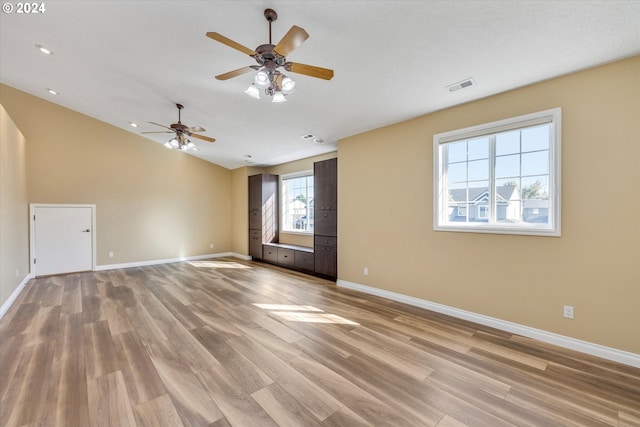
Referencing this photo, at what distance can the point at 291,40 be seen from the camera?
1.94m

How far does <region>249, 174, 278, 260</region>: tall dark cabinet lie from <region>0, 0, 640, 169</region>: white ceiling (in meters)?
2.50

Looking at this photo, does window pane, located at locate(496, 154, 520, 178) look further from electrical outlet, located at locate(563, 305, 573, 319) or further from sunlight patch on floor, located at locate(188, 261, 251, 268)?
sunlight patch on floor, located at locate(188, 261, 251, 268)

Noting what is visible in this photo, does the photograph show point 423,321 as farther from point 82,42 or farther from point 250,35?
point 82,42

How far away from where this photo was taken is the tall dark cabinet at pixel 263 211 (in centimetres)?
713

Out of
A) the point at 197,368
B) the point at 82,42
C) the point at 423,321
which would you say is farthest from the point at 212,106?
the point at 423,321

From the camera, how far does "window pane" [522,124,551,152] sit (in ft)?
9.22

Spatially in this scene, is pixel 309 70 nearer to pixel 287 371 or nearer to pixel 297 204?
pixel 287 371

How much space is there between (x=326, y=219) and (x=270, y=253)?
2339 millimetres

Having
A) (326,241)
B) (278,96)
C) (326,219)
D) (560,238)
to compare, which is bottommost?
(326,241)

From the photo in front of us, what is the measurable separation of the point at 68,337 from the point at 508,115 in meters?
5.50

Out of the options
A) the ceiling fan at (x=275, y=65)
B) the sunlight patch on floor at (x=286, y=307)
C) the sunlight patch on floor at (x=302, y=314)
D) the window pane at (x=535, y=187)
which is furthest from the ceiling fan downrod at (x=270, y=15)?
the sunlight patch on floor at (x=286, y=307)

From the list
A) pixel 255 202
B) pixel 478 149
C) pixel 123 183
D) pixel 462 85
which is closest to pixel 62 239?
pixel 123 183

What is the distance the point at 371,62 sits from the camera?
2752mm

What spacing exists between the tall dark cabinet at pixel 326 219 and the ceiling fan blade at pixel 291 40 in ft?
10.4
